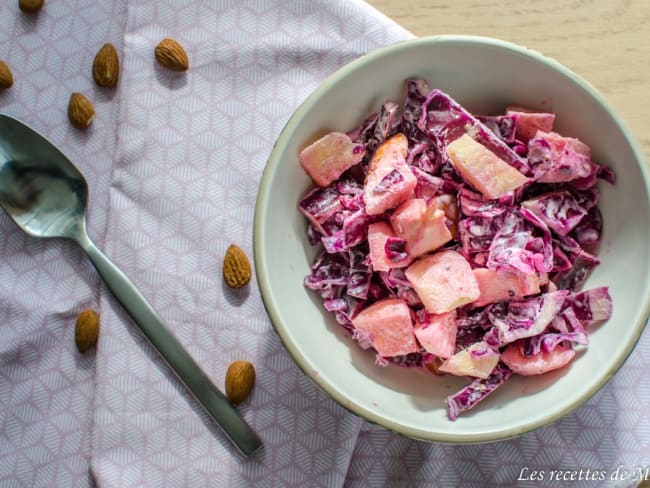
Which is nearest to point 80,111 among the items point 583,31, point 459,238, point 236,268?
point 236,268

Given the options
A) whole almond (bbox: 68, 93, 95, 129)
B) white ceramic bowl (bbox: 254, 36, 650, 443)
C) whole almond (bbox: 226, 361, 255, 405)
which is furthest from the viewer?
whole almond (bbox: 68, 93, 95, 129)

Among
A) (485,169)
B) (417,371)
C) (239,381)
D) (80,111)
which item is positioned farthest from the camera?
(80,111)

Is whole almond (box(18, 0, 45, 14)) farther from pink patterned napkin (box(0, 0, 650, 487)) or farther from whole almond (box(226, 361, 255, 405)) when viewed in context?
whole almond (box(226, 361, 255, 405))

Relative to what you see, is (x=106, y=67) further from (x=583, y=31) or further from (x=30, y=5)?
(x=583, y=31)

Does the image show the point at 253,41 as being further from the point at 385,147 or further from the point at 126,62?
the point at 385,147

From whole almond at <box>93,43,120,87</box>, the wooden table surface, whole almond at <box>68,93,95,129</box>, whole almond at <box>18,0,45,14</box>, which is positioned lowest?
whole almond at <box>68,93,95,129</box>

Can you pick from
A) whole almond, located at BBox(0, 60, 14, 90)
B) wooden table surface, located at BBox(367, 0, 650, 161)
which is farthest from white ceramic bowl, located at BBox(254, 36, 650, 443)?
whole almond, located at BBox(0, 60, 14, 90)
